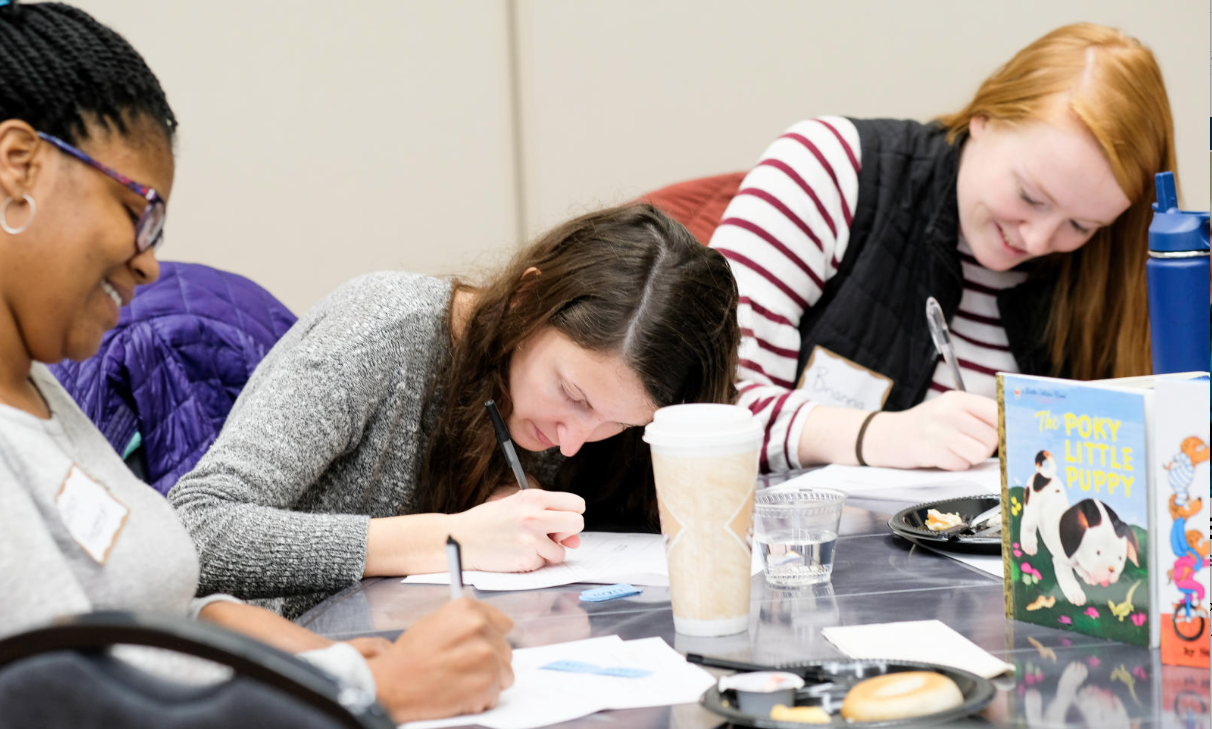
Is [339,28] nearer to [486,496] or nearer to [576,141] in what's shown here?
[576,141]

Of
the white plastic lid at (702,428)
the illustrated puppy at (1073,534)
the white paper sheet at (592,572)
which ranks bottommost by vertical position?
the white paper sheet at (592,572)

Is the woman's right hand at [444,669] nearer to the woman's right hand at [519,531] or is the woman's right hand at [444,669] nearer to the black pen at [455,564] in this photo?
the black pen at [455,564]

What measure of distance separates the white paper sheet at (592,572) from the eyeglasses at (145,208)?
468 mm

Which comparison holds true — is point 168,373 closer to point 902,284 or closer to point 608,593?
point 608,593

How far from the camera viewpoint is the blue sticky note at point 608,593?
1.00 meters

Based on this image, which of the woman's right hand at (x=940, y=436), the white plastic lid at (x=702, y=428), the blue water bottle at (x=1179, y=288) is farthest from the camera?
the woman's right hand at (x=940, y=436)

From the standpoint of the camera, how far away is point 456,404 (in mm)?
1446

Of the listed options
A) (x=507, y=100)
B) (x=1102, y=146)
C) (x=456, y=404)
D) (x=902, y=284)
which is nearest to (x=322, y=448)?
(x=456, y=404)

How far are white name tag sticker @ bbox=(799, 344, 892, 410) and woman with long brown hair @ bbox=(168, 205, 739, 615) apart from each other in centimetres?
50

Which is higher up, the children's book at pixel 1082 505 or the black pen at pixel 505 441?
the children's book at pixel 1082 505

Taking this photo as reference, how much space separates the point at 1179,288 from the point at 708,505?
0.70 m

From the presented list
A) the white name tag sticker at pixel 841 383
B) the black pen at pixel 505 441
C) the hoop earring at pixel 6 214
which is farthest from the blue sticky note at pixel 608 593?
the white name tag sticker at pixel 841 383

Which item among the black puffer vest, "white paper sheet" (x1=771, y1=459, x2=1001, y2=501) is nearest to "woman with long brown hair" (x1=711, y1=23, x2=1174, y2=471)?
the black puffer vest

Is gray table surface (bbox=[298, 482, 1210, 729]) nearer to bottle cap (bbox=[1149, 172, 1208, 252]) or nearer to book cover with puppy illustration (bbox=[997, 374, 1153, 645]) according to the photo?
book cover with puppy illustration (bbox=[997, 374, 1153, 645])
